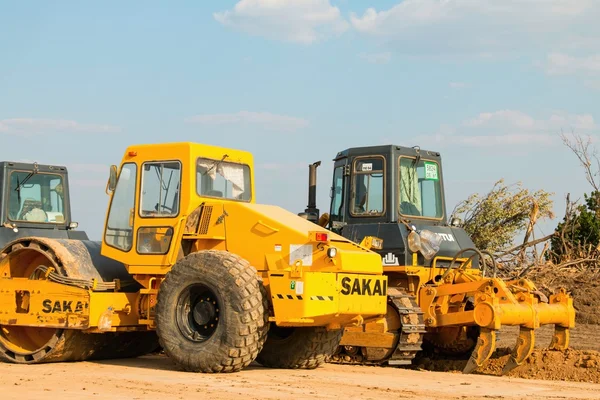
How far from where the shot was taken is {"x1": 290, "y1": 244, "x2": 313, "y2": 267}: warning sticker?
472 inches

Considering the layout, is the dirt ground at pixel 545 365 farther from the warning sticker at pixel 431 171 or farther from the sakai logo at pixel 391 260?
the warning sticker at pixel 431 171

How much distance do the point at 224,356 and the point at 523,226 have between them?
13.2 meters

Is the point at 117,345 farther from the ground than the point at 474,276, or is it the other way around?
the point at 474,276

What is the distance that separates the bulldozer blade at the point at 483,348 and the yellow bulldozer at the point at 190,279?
183cm

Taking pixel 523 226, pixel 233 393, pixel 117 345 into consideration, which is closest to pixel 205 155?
pixel 117 345

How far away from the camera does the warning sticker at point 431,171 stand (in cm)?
1608

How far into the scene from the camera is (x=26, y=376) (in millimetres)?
11711

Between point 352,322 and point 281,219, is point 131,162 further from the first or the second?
point 352,322

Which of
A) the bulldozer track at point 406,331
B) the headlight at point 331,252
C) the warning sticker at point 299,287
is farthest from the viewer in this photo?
the bulldozer track at point 406,331

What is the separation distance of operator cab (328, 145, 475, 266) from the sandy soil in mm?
2308

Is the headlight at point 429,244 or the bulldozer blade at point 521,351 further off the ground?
the headlight at point 429,244

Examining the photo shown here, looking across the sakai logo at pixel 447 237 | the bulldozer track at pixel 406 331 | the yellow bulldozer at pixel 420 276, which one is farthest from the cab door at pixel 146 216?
the sakai logo at pixel 447 237

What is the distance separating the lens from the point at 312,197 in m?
16.8

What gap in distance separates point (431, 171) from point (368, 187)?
117cm
